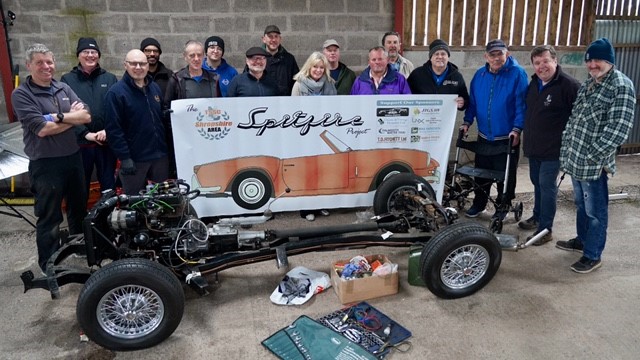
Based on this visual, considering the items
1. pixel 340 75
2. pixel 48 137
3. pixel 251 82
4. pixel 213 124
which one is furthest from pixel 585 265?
pixel 48 137

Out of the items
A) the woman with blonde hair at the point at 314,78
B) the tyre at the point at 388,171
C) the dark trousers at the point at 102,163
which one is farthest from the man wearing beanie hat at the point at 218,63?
the tyre at the point at 388,171

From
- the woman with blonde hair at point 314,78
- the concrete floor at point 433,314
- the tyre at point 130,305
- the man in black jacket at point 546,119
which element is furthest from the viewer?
the woman with blonde hair at point 314,78

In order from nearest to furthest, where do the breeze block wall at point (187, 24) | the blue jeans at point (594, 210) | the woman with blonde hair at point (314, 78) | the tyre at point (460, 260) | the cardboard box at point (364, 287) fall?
1. the tyre at point (460, 260)
2. the cardboard box at point (364, 287)
3. the blue jeans at point (594, 210)
4. the woman with blonde hair at point (314, 78)
5. the breeze block wall at point (187, 24)

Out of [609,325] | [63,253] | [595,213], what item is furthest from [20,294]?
[595,213]

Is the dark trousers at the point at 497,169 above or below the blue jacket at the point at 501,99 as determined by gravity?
below

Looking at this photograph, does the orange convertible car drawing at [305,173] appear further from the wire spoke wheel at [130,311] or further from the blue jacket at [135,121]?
the wire spoke wheel at [130,311]

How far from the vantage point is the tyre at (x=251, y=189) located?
4934 mm

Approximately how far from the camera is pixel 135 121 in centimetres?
414

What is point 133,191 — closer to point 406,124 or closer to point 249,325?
point 249,325

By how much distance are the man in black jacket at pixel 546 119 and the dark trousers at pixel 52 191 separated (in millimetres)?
4090

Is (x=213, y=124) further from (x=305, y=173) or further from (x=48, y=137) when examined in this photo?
(x=48, y=137)

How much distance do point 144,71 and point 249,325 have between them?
7.55 ft

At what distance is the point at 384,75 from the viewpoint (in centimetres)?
504

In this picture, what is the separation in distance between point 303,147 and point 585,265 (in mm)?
2820
